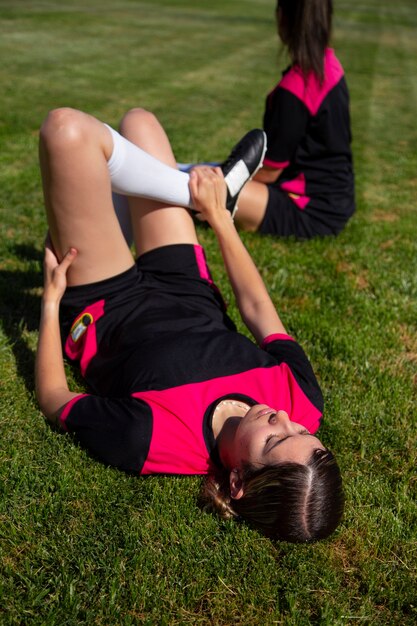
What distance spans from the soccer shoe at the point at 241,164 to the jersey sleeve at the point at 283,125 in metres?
1.09

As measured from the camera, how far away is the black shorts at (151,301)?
2.89 metres

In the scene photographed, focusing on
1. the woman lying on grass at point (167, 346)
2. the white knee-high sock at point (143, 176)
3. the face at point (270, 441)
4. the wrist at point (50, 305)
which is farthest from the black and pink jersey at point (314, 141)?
the face at point (270, 441)

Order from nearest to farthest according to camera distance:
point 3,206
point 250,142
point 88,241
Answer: point 88,241 → point 250,142 → point 3,206

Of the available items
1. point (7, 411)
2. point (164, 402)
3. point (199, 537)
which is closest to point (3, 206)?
point (7, 411)

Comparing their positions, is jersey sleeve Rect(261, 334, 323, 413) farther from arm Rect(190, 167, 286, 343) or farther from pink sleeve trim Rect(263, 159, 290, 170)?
pink sleeve trim Rect(263, 159, 290, 170)

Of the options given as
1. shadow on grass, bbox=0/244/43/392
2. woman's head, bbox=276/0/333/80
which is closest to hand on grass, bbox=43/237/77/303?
shadow on grass, bbox=0/244/43/392

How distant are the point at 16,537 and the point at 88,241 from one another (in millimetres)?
1283

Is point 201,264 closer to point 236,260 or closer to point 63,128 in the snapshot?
point 236,260

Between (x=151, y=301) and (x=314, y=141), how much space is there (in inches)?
96.2

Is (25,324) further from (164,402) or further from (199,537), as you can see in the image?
(199,537)

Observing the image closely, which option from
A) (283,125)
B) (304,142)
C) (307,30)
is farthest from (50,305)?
(307,30)

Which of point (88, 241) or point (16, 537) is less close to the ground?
point (88, 241)

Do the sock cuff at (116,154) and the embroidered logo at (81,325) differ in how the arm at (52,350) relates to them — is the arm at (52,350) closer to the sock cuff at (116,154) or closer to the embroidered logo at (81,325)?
the embroidered logo at (81,325)

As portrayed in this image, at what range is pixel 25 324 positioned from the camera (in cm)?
349
